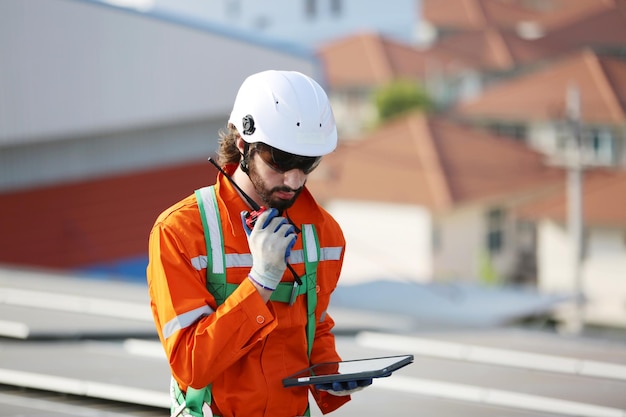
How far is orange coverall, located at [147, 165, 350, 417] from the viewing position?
1.87 metres

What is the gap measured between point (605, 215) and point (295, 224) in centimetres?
2122

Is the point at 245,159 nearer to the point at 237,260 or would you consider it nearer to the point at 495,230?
the point at 237,260

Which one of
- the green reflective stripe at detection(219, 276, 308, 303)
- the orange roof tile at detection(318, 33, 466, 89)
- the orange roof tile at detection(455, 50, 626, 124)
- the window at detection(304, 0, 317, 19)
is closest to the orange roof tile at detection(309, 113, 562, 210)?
the orange roof tile at detection(455, 50, 626, 124)

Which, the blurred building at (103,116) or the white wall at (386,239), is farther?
the white wall at (386,239)

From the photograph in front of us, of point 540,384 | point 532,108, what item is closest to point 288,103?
point 540,384

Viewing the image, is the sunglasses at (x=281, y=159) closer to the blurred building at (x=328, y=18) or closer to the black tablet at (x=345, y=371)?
the black tablet at (x=345, y=371)

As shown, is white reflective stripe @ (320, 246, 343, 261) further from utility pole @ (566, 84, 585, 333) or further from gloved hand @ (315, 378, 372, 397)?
utility pole @ (566, 84, 585, 333)

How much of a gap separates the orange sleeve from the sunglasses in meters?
0.20

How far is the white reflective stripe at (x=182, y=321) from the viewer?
6.19 feet

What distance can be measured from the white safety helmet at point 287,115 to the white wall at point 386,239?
22283 mm

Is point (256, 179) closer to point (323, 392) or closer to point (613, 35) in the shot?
point (323, 392)

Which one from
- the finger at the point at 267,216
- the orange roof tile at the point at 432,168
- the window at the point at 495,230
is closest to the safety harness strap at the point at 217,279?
the finger at the point at 267,216

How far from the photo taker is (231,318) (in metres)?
1.86

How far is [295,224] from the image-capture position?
81.4 inches
